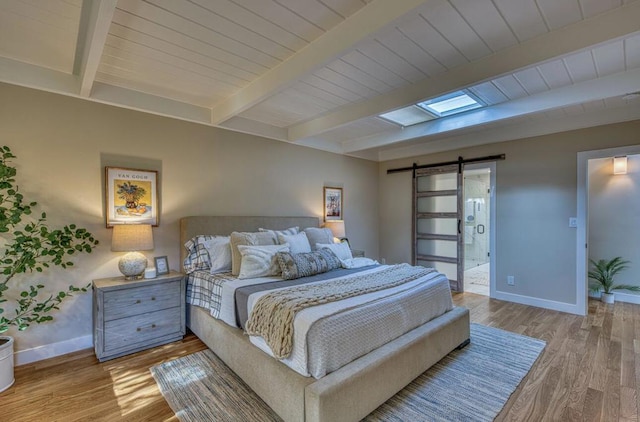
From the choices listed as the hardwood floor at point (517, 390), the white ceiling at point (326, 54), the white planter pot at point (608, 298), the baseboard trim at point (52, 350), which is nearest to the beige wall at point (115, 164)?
the baseboard trim at point (52, 350)

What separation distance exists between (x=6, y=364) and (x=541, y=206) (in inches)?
231

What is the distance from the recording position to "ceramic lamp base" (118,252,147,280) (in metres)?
2.81

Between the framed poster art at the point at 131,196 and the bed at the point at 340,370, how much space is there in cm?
115

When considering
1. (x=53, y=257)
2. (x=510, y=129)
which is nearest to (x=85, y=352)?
(x=53, y=257)

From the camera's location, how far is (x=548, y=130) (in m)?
3.98

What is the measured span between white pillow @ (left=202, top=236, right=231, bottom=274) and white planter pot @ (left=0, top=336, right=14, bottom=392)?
156 centimetres

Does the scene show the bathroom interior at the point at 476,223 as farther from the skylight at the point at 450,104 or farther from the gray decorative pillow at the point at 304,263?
the gray decorative pillow at the point at 304,263

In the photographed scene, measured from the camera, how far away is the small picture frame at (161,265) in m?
3.07

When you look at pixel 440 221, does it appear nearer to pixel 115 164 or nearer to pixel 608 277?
pixel 608 277

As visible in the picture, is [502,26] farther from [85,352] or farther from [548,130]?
[85,352]

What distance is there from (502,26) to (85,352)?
14.0 ft

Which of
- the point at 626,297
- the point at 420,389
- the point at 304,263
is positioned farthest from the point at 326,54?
the point at 626,297

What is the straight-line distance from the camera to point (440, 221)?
5.12 m

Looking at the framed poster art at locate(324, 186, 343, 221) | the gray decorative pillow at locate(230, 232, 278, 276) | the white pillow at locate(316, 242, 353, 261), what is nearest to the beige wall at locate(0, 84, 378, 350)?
the framed poster art at locate(324, 186, 343, 221)
